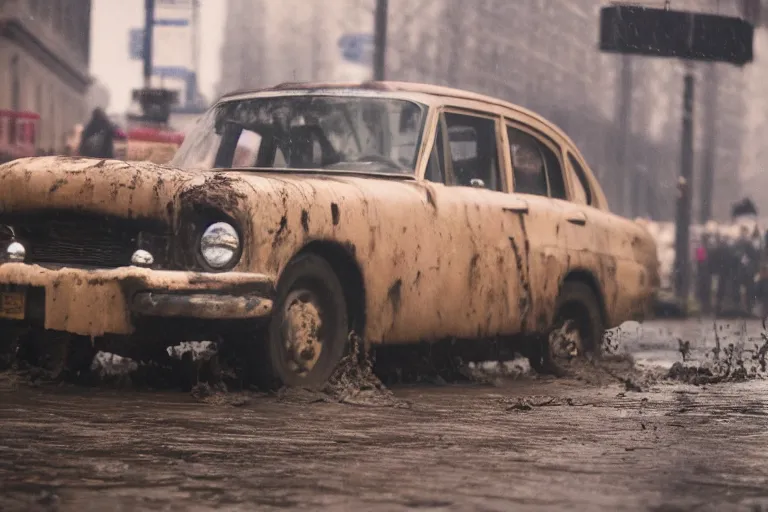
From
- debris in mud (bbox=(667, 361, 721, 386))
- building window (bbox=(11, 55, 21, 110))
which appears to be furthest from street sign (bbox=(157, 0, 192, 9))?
debris in mud (bbox=(667, 361, 721, 386))

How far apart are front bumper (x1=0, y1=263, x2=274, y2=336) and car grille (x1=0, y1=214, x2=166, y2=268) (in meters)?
0.20

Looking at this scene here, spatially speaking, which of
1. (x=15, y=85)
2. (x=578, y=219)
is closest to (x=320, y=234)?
(x=578, y=219)

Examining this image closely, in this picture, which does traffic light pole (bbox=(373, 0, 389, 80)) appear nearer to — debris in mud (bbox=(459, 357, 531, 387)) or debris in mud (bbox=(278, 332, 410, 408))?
debris in mud (bbox=(459, 357, 531, 387))

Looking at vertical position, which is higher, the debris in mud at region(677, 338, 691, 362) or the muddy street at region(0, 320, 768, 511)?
the debris in mud at region(677, 338, 691, 362)

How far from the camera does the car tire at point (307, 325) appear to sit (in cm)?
789

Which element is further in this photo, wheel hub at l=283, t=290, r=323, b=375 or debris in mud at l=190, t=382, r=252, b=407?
wheel hub at l=283, t=290, r=323, b=375

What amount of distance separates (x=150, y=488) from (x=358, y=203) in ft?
10.6

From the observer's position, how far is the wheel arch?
821cm

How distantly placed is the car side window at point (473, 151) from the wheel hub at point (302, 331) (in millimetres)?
1445

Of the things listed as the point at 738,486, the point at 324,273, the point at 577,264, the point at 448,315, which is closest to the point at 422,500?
the point at 738,486

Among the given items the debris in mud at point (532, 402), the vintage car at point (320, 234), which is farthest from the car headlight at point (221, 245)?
the debris in mud at point (532, 402)

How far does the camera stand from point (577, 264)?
34.3ft

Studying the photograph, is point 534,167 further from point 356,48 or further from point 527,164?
point 356,48

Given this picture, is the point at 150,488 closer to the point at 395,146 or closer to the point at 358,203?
the point at 358,203
